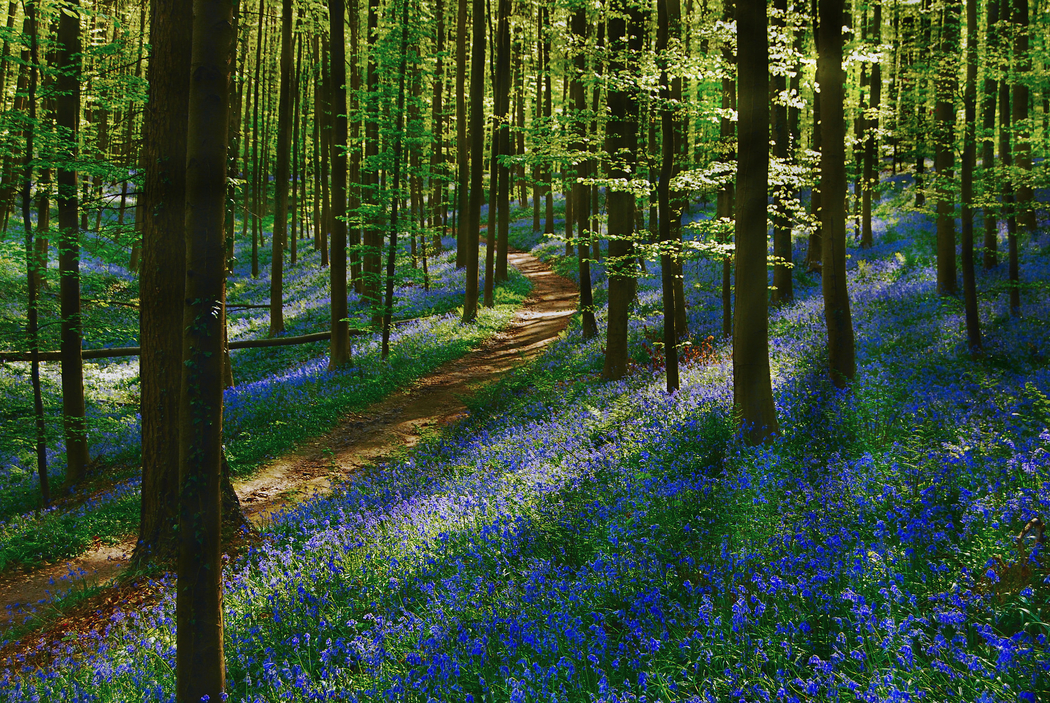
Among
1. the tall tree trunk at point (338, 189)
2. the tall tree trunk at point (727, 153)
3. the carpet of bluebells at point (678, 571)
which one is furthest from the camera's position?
the tall tree trunk at point (338, 189)

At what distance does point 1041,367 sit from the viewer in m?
9.37

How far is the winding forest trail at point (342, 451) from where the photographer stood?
7.85 m

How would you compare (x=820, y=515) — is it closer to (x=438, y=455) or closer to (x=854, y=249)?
(x=438, y=455)

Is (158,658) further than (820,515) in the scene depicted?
Yes

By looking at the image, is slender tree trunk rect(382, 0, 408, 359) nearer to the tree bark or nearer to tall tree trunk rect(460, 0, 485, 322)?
tall tree trunk rect(460, 0, 485, 322)

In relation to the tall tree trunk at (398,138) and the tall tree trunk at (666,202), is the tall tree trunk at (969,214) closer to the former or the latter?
the tall tree trunk at (666,202)

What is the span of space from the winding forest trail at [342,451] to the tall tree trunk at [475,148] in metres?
1.83

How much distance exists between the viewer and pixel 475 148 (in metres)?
20.6

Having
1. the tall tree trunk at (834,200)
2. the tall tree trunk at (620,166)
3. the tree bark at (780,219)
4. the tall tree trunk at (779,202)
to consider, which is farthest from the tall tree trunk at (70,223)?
the tree bark at (780,219)

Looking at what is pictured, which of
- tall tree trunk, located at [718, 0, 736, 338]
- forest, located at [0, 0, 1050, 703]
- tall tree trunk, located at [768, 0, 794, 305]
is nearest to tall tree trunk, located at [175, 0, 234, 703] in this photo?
forest, located at [0, 0, 1050, 703]

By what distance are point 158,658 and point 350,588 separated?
5.51 ft

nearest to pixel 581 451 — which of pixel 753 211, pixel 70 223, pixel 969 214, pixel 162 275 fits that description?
pixel 753 211

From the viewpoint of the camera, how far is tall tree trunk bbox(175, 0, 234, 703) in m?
4.02

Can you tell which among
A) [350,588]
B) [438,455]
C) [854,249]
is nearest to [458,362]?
[438,455]
